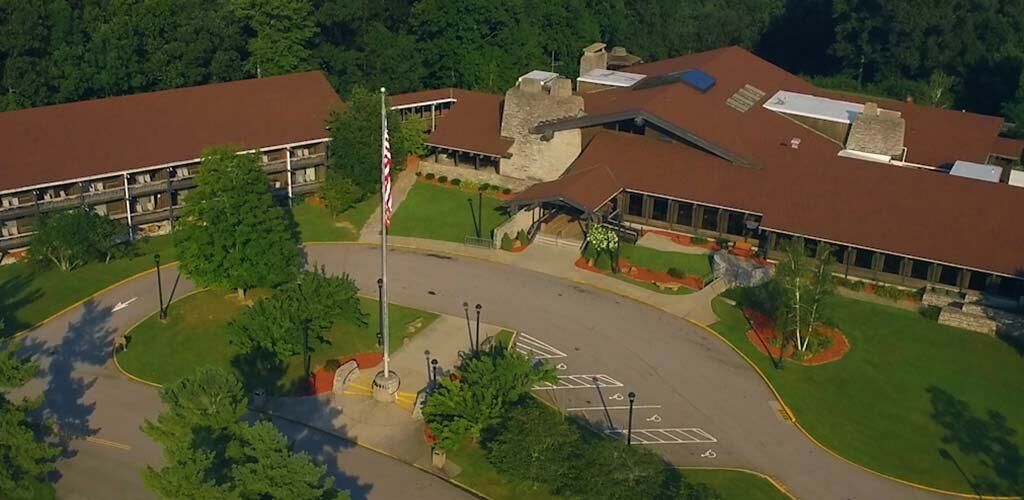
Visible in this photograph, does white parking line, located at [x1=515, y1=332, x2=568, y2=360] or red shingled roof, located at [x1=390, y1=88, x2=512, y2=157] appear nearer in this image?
white parking line, located at [x1=515, y1=332, x2=568, y2=360]

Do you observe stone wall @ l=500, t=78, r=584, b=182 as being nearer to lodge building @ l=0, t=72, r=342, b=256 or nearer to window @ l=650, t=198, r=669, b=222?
window @ l=650, t=198, r=669, b=222

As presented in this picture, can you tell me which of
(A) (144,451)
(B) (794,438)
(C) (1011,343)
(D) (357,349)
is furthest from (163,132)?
(C) (1011,343)

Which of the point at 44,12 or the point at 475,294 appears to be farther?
the point at 44,12

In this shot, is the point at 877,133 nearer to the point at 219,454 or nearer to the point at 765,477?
the point at 765,477

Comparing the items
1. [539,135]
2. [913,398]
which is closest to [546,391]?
[913,398]

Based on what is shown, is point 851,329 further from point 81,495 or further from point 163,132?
point 163,132

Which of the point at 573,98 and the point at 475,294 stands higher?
the point at 573,98

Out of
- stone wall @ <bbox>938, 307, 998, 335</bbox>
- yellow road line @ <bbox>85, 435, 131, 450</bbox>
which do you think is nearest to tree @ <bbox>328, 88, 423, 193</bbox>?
yellow road line @ <bbox>85, 435, 131, 450</bbox>
